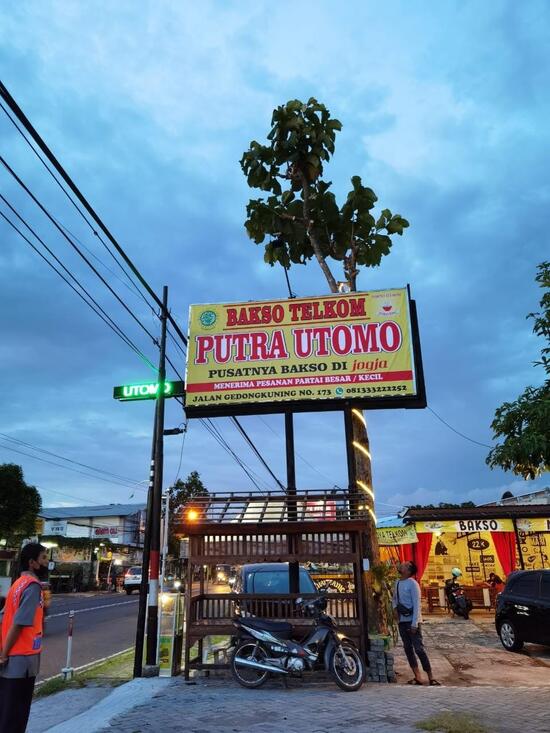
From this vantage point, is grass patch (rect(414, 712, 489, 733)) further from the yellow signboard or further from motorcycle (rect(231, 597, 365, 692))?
the yellow signboard

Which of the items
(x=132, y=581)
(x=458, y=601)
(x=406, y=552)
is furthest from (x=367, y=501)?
(x=132, y=581)

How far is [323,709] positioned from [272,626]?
1549 mm

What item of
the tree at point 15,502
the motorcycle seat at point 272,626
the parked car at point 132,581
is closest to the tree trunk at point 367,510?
the motorcycle seat at point 272,626

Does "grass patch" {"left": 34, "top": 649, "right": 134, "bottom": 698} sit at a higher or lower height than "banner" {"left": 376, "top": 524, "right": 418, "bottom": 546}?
lower

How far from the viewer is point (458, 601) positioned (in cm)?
1812

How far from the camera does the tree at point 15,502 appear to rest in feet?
97.6

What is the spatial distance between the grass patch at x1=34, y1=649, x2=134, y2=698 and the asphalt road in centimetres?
92

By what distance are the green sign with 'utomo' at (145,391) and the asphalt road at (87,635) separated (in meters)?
5.78

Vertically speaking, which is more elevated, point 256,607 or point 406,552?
point 406,552

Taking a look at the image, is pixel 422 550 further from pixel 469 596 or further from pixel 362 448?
pixel 362 448

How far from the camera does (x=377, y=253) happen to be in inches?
637

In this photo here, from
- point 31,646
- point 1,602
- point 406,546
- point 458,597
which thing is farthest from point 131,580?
point 31,646

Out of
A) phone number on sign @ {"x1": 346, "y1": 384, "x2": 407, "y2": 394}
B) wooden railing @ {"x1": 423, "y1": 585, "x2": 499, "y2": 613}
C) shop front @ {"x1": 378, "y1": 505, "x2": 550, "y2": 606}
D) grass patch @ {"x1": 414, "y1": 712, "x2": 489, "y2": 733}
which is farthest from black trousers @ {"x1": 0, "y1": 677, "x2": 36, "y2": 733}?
wooden railing @ {"x1": 423, "y1": 585, "x2": 499, "y2": 613}

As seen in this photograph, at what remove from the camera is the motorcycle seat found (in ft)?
Answer: 26.8
